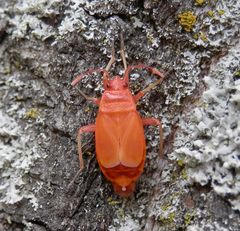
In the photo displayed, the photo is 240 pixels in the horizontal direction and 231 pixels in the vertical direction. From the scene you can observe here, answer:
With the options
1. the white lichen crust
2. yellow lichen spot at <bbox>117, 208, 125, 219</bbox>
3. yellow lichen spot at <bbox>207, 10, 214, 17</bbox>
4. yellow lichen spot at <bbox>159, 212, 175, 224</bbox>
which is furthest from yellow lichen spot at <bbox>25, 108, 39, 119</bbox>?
yellow lichen spot at <bbox>207, 10, 214, 17</bbox>

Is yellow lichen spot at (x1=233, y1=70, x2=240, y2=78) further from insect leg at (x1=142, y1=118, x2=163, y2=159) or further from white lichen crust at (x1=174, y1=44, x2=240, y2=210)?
insect leg at (x1=142, y1=118, x2=163, y2=159)

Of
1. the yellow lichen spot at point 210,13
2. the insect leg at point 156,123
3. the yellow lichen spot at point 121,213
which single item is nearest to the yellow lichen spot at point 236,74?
the yellow lichen spot at point 210,13

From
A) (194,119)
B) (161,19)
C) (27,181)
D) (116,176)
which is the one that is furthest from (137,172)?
(161,19)

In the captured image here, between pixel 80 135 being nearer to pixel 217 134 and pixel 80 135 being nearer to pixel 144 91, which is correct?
pixel 144 91

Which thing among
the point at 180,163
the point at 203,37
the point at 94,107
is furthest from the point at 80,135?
the point at 203,37

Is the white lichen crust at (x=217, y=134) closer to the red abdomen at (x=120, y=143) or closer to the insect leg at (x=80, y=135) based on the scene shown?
the red abdomen at (x=120, y=143)

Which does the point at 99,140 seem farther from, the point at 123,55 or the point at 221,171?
the point at 221,171
